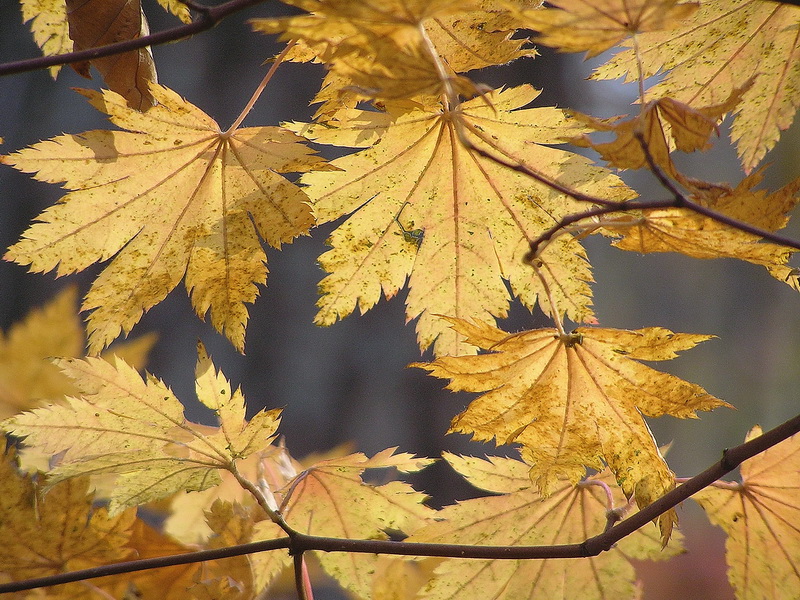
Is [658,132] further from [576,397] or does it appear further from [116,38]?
[116,38]

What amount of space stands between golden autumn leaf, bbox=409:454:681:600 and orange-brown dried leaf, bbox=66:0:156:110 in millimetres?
518

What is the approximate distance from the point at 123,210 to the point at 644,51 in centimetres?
58

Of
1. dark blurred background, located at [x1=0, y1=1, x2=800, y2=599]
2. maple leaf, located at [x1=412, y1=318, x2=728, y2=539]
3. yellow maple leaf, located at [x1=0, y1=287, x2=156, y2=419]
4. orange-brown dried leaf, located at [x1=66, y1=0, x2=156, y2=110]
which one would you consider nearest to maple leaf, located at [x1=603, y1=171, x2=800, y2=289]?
maple leaf, located at [x1=412, y1=318, x2=728, y2=539]

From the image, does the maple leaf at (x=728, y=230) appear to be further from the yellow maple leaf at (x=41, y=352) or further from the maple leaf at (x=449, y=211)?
the yellow maple leaf at (x=41, y=352)

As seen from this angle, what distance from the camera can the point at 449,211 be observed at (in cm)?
70

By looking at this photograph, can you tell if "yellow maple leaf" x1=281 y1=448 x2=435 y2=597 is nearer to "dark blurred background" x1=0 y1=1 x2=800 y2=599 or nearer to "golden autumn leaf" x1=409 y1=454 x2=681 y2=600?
"golden autumn leaf" x1=409 y1=454 x2=681 y2=600

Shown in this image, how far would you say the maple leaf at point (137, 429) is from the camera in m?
0.56

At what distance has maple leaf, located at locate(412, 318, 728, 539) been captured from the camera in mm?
556

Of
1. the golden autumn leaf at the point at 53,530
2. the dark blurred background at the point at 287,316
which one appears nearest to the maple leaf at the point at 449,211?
the golden autumn leaf at the point at 53,530

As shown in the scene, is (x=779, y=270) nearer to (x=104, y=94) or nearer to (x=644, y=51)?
(x=644, y=51)

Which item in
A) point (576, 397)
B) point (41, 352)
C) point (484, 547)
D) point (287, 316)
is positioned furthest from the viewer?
point (287, 316)

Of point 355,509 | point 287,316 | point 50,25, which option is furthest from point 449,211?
point 287,316

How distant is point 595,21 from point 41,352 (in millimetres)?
1400

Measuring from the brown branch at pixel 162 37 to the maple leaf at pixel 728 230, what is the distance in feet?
1.10
